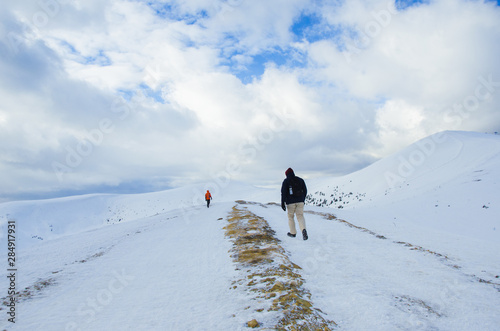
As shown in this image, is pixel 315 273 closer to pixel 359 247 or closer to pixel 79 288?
pixel 359 247

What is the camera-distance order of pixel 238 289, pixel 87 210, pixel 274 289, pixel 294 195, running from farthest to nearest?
pixel 87 210 → pixel 294 195 → pixel 238 289 → pixel 274 289

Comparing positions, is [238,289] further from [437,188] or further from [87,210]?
[87,210]

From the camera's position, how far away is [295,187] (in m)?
9.10

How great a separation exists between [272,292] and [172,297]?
1842mm

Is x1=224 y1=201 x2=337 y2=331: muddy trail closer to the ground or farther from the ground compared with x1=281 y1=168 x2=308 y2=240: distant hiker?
closer to the ground

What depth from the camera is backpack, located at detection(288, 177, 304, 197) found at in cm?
905

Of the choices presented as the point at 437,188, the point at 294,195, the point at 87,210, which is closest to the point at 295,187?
the point at 294,195

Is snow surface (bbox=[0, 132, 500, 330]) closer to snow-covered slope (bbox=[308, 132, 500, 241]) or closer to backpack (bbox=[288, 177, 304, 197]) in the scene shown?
backpack (bbox=[288, 177, 304, 197])

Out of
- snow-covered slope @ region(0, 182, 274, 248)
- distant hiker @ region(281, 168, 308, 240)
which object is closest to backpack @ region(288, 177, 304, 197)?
distant hiker @ region(281, 168, 308, 240)

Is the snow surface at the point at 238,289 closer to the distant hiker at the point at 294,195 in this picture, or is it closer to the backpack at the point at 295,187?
the distant hiker at the point at 294,195

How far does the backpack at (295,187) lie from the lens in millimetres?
9055

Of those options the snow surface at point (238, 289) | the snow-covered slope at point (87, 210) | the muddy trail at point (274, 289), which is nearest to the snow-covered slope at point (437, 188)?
the snow surface at point (238, 289)

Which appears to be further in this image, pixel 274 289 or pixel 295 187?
pixel 295 187

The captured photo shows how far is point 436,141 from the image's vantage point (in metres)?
41.8
